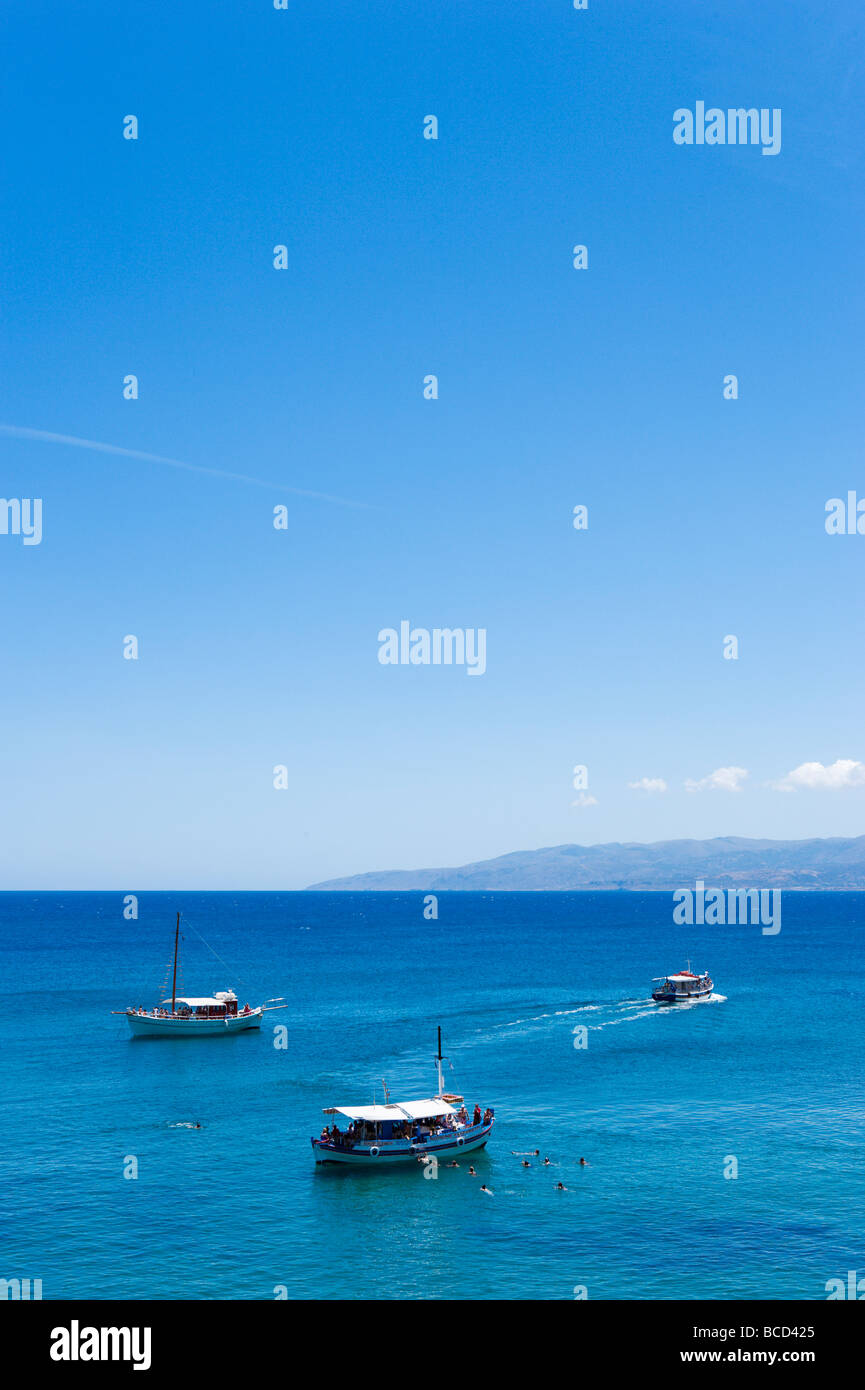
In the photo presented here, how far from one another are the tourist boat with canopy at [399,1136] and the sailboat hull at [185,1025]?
47445 millimetres

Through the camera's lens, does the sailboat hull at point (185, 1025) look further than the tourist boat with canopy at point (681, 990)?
No

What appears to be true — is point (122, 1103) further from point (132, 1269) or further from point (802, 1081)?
point (802, 1081)

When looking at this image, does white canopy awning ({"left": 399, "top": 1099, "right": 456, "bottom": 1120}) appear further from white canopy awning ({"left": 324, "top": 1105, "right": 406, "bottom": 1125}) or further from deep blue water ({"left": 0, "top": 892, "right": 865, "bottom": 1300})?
deep blue water ({"left": 0, "top": 892, "right": 865, "bottom": 1300})

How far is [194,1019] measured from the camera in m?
108

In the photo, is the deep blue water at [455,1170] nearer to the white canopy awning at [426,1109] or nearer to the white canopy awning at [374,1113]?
the white canopy awning at [374,1113]

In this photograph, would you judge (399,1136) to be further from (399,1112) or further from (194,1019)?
(194,1019)

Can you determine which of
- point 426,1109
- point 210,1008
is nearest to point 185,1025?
point 210,1008

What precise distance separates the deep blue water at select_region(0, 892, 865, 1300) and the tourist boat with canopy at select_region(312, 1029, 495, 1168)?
1.05 metres

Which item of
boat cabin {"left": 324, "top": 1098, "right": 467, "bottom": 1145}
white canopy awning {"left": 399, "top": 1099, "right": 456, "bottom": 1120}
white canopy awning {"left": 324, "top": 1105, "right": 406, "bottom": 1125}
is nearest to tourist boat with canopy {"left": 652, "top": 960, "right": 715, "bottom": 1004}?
white canopy awning {"left": 399, "top": 1099, "right": 456, "bottom": 1120}

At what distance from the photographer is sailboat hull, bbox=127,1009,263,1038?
4190 inches

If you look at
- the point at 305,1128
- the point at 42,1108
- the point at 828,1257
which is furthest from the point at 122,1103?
the point at 828,1257

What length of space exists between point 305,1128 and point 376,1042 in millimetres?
29392

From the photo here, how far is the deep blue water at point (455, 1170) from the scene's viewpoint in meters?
45.3

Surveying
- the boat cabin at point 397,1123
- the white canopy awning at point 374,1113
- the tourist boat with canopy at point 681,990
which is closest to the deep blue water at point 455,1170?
the boat cabin at point 397,1123
